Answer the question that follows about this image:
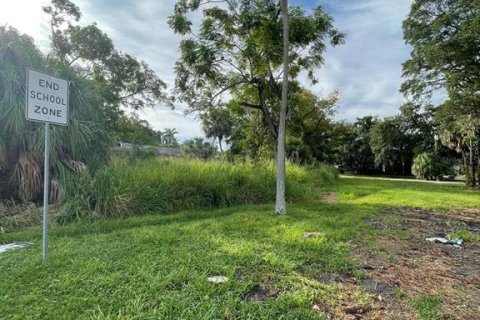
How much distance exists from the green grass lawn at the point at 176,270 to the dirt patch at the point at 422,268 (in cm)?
25

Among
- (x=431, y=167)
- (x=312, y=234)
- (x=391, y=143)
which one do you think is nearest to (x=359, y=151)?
(x=391, y=143)

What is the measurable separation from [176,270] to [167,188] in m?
3.90

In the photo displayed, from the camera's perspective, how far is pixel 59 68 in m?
6.68

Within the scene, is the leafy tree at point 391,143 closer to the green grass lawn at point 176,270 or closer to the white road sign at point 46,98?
the green grass lawn at point 176,270

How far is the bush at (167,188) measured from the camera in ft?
18.4

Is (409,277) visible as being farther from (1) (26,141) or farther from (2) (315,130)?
(2) (315,130)

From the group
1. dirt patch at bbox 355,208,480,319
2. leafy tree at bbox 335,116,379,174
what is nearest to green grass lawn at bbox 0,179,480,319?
dirt patch at bbox 355,208,480,319

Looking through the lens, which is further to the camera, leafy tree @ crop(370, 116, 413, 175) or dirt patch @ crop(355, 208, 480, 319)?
leafy tree @ crop(370, 116, 413, 175)

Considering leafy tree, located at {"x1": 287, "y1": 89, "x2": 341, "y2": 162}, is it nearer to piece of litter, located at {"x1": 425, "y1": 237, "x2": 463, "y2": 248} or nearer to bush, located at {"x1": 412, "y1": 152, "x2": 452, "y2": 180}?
bush, located at {"x1": 412, "y1": 152, "x2": 452, "y2": 180}

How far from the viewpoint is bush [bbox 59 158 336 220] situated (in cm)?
562

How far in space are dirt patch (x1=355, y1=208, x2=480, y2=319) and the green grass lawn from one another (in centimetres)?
25

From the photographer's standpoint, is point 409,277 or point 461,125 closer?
point 409,277

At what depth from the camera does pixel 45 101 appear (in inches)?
123

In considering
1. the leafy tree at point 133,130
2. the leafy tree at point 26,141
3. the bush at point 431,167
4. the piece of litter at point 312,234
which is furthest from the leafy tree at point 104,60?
the bush at point 431,167
